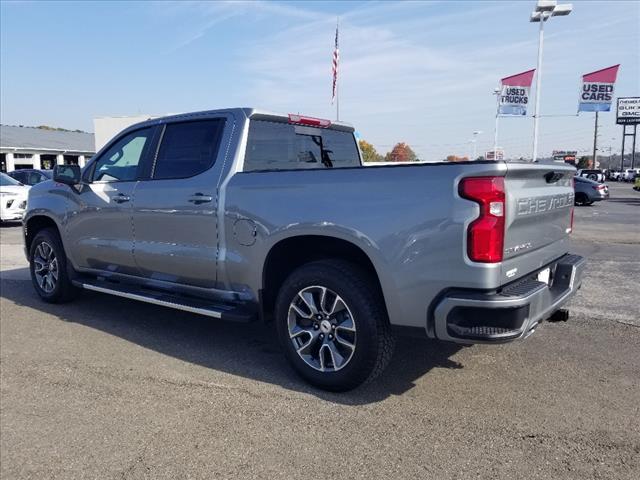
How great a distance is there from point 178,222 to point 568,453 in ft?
10.7

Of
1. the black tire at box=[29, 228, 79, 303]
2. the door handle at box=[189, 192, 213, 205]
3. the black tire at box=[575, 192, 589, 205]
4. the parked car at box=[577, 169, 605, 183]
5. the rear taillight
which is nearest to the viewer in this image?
the rear taillight

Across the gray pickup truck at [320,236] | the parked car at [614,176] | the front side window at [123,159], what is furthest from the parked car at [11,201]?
the parked car at [614,176]

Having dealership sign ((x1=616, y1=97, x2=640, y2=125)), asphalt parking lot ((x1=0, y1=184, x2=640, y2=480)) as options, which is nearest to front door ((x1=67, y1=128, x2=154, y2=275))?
asphalt parking lot ((x1=0, y1=184, x2=640, y2=480))

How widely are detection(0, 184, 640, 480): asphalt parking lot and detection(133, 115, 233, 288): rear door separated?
0.72m

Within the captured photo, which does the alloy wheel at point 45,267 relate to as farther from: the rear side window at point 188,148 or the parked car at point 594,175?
the parked car at point 594,175

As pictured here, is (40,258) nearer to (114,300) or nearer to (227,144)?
(114,300)

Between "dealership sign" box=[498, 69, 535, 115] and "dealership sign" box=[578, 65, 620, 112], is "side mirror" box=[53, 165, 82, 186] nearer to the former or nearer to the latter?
"dealership sign" box=[498, 69, 535, 115]

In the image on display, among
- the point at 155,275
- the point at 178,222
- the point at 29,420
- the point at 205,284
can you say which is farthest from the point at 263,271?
the point at 29,420

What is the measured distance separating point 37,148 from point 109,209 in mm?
38475

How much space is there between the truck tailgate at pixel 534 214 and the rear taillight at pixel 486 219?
81mm

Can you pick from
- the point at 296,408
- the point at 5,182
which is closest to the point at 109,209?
the point at 296,408

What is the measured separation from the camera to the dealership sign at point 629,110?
69.1m

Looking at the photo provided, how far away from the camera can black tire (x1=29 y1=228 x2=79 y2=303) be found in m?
5.82

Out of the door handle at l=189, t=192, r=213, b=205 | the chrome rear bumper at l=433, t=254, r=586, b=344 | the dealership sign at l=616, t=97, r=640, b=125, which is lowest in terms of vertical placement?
the chrome rear bumper at l=433, t=254, r=586, b=344
